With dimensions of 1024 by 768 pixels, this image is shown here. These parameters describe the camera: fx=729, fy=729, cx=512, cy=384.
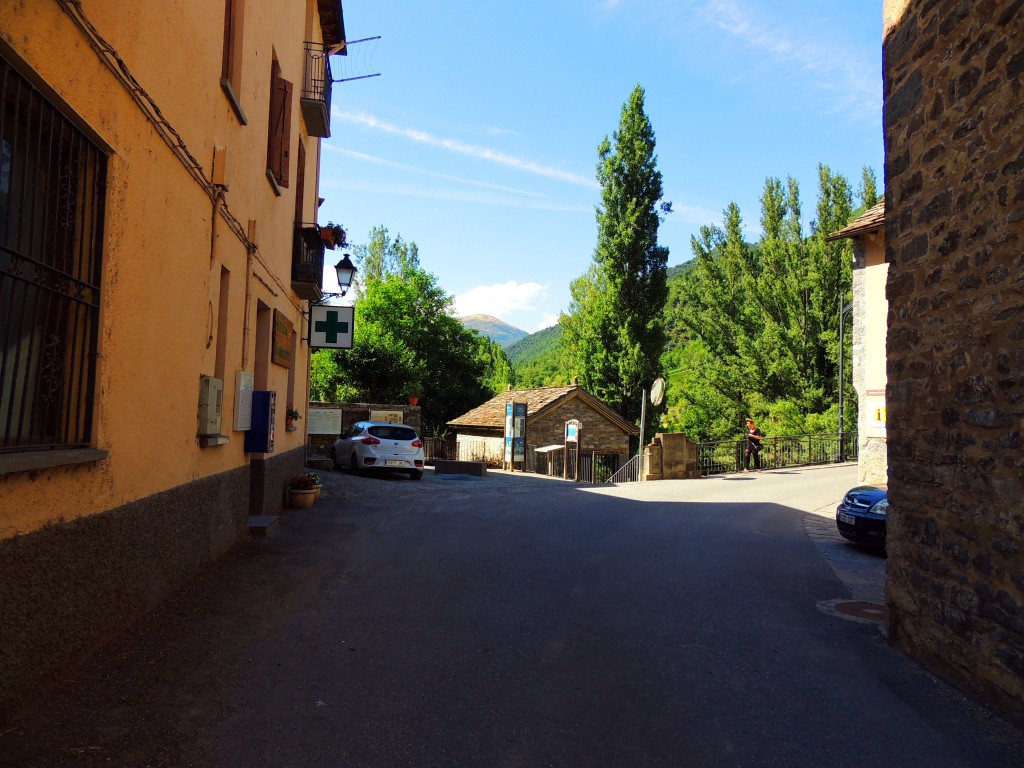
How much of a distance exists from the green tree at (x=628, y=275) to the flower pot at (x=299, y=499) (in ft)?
81.0

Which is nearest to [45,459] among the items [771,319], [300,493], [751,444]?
[300,493]

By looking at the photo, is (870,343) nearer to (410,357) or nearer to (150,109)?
(150,109)

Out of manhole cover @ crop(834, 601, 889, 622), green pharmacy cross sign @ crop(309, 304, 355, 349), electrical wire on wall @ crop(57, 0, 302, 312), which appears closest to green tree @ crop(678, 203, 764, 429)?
green pharmacy cross sign @ crop(309, 304, 355, 349)

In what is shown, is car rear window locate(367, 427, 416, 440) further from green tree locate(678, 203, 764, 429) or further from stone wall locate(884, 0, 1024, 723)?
green tree locate(678, 203, 764, 429)

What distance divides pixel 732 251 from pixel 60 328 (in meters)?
44.3

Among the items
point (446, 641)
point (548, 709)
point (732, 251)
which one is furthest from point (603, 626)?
point (732, 251)

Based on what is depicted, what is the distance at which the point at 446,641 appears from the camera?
503cm

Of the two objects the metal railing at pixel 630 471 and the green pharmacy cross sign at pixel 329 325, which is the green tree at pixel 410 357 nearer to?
the metal railing at pixel 630 471

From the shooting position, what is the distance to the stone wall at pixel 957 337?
14.4 ft

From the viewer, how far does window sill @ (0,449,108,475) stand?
3.18 meters

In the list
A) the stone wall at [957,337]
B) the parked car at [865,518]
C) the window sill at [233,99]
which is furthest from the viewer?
the parked car at [865,518]

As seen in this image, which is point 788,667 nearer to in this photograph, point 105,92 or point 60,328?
point 60,328

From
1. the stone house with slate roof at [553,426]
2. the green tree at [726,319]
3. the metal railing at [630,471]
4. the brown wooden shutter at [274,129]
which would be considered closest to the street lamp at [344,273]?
the brown wooden shutter at [274,129]

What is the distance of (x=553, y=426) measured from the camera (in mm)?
31828
